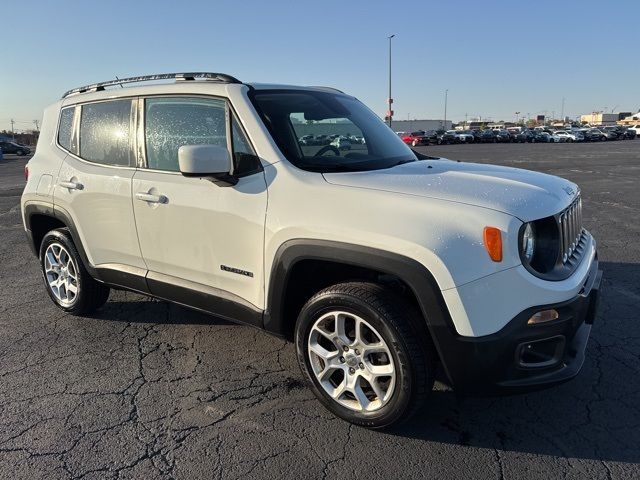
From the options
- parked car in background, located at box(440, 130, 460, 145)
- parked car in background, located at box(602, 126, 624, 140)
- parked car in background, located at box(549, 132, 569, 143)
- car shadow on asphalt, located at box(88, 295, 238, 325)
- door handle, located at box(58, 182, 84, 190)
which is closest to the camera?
door handle, located at box(58, 182, 84, 190)

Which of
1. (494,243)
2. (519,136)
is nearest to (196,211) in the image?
(494,243)

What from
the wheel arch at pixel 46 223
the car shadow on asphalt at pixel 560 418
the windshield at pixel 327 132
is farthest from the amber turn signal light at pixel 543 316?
the wheel arch at pixel 46 223

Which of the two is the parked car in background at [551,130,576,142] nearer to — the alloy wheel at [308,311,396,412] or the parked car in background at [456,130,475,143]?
the parked car in background at [456,130,475,143]

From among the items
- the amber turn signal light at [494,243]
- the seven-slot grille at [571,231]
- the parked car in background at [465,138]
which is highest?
the amber turn signal light at [494,243]

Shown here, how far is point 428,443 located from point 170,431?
141 cm

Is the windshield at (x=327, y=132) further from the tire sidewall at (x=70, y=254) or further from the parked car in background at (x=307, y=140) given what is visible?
the tire sidewall at (x=70, y=254)

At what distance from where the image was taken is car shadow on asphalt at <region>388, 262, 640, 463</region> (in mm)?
2699

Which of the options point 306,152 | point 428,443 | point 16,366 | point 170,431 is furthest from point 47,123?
point 428,443

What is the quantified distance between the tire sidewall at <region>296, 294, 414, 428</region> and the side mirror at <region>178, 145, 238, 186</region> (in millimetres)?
928

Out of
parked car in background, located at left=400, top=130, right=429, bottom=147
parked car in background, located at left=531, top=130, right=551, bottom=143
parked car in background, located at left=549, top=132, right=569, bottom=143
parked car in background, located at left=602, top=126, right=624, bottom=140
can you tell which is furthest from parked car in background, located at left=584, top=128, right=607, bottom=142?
parked car in background, located at left=400, top=130, right=429, bottom=147

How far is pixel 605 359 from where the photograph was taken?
11.8 feet

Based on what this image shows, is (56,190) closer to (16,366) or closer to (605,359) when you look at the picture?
(16,366)

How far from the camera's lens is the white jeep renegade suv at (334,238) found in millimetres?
2432

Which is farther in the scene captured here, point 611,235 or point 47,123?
point 611,235
